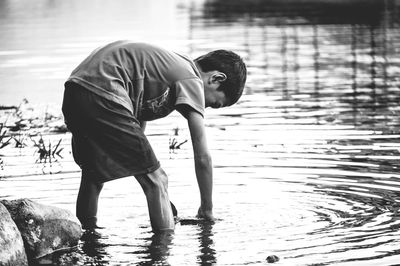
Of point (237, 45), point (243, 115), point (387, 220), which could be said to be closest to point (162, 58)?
point (387, 220)

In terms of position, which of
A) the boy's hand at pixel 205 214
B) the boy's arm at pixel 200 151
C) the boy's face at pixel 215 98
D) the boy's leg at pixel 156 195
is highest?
the boy's face at pixel 215 98

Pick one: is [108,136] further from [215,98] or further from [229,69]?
[229,69]

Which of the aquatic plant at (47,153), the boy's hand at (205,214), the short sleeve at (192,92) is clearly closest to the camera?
the short sleeve at (192,92)

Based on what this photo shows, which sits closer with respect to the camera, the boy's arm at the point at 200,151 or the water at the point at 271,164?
the boy's arm at the point at 200,151

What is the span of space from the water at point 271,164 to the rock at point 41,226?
0.59 feet

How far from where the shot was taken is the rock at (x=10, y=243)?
6668 millimetres

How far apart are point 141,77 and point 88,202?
1.30 metres

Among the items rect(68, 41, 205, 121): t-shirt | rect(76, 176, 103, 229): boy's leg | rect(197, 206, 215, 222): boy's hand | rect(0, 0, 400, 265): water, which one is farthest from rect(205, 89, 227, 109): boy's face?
rect(76, 176, 103, 229): boy's leg

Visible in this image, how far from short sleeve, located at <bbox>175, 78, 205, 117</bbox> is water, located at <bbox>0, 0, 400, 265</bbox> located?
3.38ft

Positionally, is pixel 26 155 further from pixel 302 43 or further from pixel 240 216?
pixel 302 43

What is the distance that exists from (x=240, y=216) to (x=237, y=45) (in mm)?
15742

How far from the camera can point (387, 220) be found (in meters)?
7.99

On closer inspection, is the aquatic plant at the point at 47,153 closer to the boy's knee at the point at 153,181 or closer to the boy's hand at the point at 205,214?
the boy's hand at the point at 205,214

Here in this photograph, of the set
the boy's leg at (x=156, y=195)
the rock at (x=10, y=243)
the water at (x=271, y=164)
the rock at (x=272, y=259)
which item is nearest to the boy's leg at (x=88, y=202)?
the water at (x=271, y=164)
